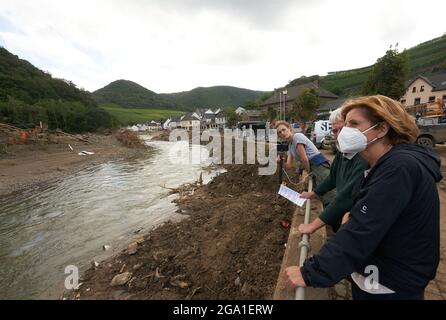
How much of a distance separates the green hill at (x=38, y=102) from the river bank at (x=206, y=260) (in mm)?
44050

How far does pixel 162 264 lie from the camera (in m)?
4.76

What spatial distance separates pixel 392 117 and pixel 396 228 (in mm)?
675

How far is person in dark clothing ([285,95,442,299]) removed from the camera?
129 cm

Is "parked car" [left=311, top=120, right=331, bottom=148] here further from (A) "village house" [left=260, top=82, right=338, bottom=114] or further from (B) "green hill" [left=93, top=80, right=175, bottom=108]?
(B) "green hill" [left=93, top=80, right=175, bottom=108]

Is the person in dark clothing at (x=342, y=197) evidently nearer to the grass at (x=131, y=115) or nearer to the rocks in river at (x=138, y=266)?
the rocks in river at (x=138, y=266)

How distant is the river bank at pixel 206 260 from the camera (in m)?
3.79

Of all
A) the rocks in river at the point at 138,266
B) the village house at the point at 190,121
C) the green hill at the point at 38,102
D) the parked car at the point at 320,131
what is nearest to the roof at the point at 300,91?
the village house at the point at 190,121

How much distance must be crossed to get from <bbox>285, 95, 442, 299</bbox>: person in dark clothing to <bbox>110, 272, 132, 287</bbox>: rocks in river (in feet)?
13.2

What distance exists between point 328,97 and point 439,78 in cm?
2253

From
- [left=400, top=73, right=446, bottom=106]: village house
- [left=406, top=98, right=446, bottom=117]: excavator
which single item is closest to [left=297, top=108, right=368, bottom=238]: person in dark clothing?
[left=406, top=98, right=446, bottom=117]: excavator

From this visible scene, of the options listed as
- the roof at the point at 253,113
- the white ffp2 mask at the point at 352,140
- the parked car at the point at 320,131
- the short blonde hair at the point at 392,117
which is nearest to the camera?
the short blonde hair at the point at 392,117
